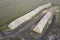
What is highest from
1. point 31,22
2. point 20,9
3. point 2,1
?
point 2,1

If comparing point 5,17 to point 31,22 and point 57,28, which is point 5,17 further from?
point 57,28

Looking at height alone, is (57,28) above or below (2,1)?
below

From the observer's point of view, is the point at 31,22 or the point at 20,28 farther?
the point at 31,22

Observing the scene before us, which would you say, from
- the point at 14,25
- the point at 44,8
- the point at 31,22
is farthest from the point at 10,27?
the point at 44,8

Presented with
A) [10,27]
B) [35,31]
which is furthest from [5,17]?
[35,31]

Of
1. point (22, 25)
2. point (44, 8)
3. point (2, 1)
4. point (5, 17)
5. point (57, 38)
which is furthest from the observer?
point (2, 1)

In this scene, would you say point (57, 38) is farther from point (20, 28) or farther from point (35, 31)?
point (20, 28)

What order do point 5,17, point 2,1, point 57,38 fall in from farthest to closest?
point 2,1
point 5,17
point 57,38

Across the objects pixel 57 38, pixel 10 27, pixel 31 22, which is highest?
pixel 31 22

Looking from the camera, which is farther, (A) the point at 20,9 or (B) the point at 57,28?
(A) the point at 20,9
